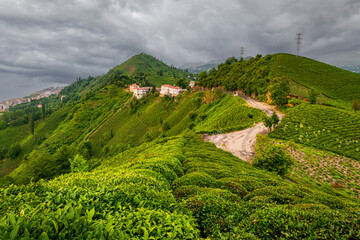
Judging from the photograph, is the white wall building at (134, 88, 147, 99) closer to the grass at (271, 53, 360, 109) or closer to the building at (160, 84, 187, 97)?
the building at (160, 84, 187, 97)

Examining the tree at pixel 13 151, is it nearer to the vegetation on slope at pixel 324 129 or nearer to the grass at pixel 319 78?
the vegetation on slope at pixel 324 129

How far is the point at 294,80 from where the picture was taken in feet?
233

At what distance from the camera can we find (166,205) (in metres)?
5.61

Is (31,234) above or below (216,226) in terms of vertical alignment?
above

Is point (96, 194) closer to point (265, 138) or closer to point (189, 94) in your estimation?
point (265, 138)

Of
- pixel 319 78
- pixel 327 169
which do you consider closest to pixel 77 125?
pixel 327 169

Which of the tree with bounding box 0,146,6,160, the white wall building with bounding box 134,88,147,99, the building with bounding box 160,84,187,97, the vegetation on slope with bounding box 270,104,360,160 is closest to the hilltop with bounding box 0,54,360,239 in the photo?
the vegetation on slope with bounding box 270,104,360,160

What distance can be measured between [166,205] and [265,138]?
35126 millimetres

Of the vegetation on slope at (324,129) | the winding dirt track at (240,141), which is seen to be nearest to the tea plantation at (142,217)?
the winding dirt track at (240,141)

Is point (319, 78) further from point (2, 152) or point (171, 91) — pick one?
point (2, 152)

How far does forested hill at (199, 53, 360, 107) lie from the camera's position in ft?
194

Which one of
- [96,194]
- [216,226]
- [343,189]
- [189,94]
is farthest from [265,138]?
[189,94]

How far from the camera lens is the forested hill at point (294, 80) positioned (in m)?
59.1

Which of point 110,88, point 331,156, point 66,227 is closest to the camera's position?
point 66,227
